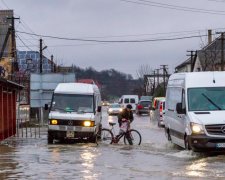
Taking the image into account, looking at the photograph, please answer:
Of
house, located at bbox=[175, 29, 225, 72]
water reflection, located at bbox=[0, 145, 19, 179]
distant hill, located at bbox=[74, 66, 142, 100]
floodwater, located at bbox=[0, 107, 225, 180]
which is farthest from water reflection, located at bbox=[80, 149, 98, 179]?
distant hill, located at bbox=[74, 66, 142, 100]

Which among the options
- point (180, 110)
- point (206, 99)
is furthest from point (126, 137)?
point (206, 99)

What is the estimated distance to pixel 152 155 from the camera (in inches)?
730

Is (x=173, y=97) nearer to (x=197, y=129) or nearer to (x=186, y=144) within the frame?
(x=186, y=144)

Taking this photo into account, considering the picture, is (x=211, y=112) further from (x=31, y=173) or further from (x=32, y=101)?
(x=32, y=101)

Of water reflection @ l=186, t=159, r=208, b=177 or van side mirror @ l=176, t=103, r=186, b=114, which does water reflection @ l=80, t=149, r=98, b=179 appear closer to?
water reflection @ l=186, t=159, r=208, b=177

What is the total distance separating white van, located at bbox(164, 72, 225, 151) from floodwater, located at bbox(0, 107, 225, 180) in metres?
0.48

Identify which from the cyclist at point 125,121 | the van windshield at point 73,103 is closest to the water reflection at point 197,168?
the cyclist at point 125,121

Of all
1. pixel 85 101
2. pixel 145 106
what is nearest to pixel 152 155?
pixel 85 101

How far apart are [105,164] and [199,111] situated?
3.83m

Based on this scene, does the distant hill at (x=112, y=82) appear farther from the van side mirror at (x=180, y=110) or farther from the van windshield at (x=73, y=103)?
the van side mirror at (x=180, y=110)

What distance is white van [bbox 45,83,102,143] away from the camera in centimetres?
2366

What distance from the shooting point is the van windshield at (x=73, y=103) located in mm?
24406

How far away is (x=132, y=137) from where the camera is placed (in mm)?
23859

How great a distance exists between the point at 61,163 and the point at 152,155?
369cm
